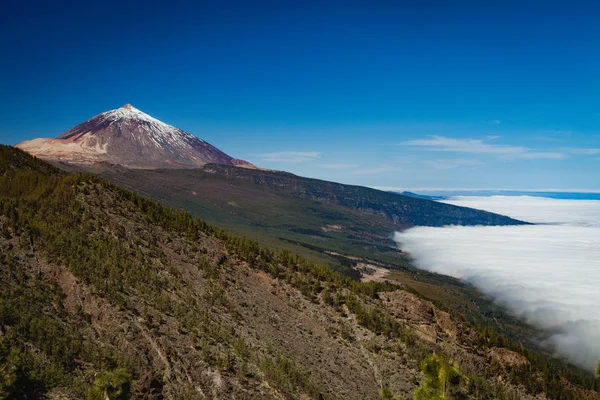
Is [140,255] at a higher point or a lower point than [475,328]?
higher

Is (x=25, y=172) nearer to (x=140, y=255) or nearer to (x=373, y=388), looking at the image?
(x=140, y=255)

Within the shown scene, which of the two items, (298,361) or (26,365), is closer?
(26,365)

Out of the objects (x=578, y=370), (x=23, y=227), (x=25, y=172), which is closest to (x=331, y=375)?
(x=23, y=227)

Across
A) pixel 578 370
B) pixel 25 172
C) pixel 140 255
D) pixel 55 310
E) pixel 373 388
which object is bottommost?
pixel 578 370

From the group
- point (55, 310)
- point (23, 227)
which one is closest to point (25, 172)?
point (23, 227)

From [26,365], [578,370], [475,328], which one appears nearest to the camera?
[26,365]

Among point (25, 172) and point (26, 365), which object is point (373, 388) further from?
point (25, 172)

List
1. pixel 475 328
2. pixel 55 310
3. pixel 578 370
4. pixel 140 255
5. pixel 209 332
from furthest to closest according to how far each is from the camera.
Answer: pixel 578 370 < pixel 475 328 < pixel 140 255 < pixel 209 332 < pixel 55 310
